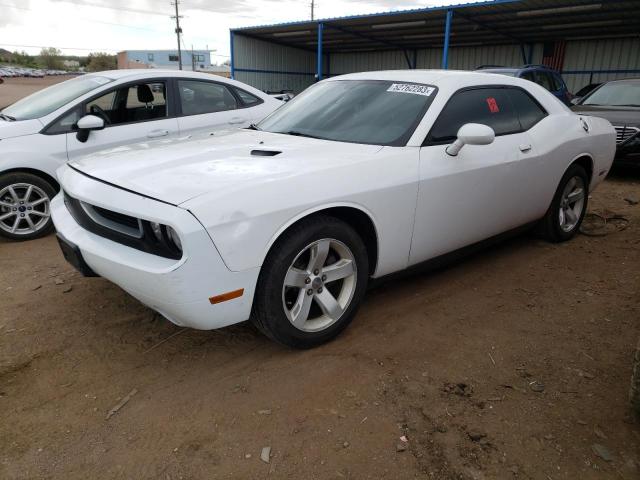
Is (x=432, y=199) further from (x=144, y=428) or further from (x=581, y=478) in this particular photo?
(x=144, y=428)

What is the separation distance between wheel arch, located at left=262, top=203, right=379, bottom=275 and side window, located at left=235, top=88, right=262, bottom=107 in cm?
359

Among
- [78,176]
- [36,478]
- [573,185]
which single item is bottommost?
[36,478]

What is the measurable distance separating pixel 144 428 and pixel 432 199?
209 cm

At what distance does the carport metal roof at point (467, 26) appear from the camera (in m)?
15.0

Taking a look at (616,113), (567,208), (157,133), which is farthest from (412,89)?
(616,113)

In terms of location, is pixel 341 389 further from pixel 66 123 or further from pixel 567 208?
pixel 66 123

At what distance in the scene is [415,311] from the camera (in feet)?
11.3

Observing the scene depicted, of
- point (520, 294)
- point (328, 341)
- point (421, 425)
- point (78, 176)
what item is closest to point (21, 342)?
point (78, 176)

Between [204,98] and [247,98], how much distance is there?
1.85ft

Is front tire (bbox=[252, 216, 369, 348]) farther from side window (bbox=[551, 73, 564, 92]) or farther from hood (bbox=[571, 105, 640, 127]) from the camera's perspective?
side window (bbox=[551, 73, 564, 92])

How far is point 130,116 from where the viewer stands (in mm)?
5328

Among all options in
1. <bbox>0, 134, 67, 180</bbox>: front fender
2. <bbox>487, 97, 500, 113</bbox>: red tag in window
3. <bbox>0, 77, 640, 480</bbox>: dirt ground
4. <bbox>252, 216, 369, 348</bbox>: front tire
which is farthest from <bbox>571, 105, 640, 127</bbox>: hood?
<bbox>0, 134, 67, 180</bbox>: front fender

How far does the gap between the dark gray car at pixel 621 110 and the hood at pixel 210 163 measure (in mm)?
6125

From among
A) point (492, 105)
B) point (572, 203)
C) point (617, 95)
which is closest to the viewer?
point (492, 105)
